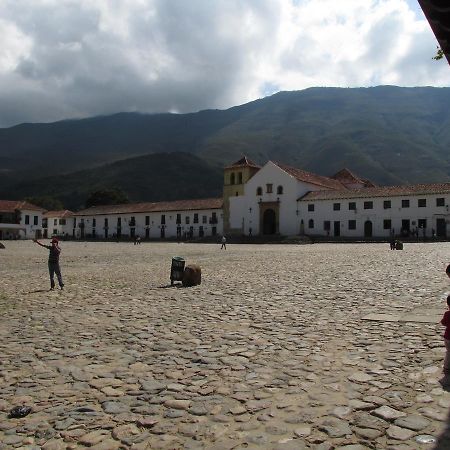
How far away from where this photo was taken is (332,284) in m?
11.1

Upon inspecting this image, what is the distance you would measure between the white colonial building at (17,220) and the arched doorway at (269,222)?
1606 inches

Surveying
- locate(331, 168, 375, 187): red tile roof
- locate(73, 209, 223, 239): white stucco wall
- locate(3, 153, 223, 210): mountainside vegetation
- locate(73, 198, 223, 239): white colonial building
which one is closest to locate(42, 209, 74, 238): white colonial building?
locate(73, 198, 223, 239): white colonial building

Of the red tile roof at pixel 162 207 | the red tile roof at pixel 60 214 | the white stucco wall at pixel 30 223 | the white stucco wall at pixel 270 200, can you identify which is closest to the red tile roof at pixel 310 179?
the white stucco wall at pixel 270 200

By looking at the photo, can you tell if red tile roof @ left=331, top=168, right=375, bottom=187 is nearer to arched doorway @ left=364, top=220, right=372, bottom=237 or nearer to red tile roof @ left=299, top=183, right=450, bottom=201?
red tile roof @ left=299, top=183, right=450, bottom=201

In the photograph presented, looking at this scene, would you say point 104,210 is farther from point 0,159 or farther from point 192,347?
point 0,159

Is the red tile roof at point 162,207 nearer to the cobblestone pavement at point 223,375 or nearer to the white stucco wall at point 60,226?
the white stucco wall at point 60,226

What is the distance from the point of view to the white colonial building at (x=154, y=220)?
68562 mm

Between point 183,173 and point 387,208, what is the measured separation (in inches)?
4151

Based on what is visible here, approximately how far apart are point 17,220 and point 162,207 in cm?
2571

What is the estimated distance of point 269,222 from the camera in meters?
61.6

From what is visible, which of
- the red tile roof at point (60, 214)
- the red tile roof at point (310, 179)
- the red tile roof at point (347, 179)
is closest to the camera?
the red tile roof at point (310, 179)

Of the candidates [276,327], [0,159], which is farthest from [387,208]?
[0,159]

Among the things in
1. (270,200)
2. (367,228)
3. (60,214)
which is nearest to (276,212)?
(270,200)

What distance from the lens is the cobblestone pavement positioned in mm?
3211
